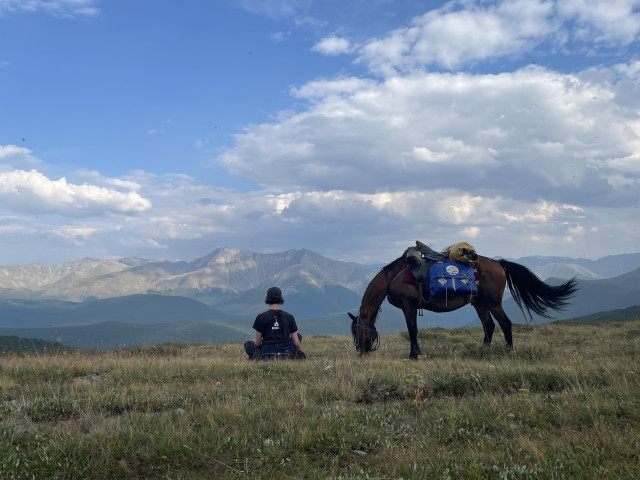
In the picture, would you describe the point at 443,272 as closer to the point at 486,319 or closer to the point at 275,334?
the point at 486,319

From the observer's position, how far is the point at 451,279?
13539 millimetres

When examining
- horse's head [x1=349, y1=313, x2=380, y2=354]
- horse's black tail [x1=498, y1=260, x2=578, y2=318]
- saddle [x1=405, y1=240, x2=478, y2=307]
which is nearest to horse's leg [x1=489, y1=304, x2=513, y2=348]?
saddle [x1=405, y1=240, x2=478, y2=307]

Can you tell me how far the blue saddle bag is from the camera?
44.0ft

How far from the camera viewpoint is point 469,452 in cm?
460

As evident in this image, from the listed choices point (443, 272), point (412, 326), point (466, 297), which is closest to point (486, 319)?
point (466, 297)

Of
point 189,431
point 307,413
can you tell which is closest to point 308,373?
point 307,413

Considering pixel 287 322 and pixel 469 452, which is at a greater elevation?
pixel 287 322

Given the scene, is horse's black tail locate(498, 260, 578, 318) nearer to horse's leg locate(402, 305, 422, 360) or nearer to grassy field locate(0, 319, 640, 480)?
horse's leg locate(402, 305, 422, 360)

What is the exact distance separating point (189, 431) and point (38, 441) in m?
1.86

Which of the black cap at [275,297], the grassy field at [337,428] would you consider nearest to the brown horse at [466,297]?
the black cap at [275,297]

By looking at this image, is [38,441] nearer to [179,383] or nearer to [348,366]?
[179,383]

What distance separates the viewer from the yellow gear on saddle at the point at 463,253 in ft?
45.8

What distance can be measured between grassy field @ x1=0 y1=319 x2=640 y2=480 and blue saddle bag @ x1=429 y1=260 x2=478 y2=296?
4.74m

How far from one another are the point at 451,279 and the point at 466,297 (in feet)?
3.10
